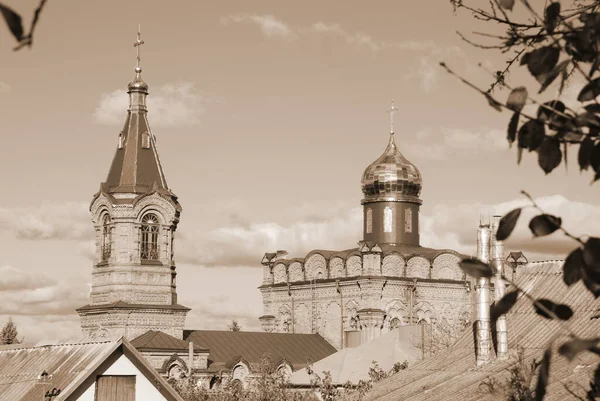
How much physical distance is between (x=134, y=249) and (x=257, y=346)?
7.01m

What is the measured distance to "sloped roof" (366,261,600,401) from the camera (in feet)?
51.1

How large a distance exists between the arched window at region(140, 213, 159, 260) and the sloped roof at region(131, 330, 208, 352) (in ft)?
10.7

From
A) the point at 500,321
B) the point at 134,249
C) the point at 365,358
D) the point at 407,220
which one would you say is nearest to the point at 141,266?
the point at 134,249

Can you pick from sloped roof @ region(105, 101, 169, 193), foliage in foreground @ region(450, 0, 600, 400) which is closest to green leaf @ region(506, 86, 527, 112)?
foliage in foreground @ region(450, 0, 600, 400)

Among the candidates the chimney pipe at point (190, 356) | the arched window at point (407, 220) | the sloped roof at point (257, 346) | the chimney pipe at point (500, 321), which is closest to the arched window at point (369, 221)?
the arched window at point (407, 220)

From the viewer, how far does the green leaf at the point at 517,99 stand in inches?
121

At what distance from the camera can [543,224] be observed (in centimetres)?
299

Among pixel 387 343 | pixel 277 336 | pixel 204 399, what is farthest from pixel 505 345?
pixel 277 336

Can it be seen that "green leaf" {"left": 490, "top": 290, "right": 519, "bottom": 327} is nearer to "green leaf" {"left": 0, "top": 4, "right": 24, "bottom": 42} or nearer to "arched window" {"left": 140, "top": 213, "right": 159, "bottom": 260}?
"green leaf" {"left": 0, "top": 4, "right": 24, "bottom": 42}

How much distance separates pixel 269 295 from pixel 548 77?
52899 millimetres

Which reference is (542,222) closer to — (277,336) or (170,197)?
(170,197)

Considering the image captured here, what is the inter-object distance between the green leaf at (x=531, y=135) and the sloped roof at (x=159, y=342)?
42595 mm

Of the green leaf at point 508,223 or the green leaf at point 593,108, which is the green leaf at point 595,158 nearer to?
the green leaf at point 593,108

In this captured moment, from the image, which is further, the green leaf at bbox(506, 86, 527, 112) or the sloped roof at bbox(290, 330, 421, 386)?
the sloped roof at bbox(290, 330, 421, 386)
